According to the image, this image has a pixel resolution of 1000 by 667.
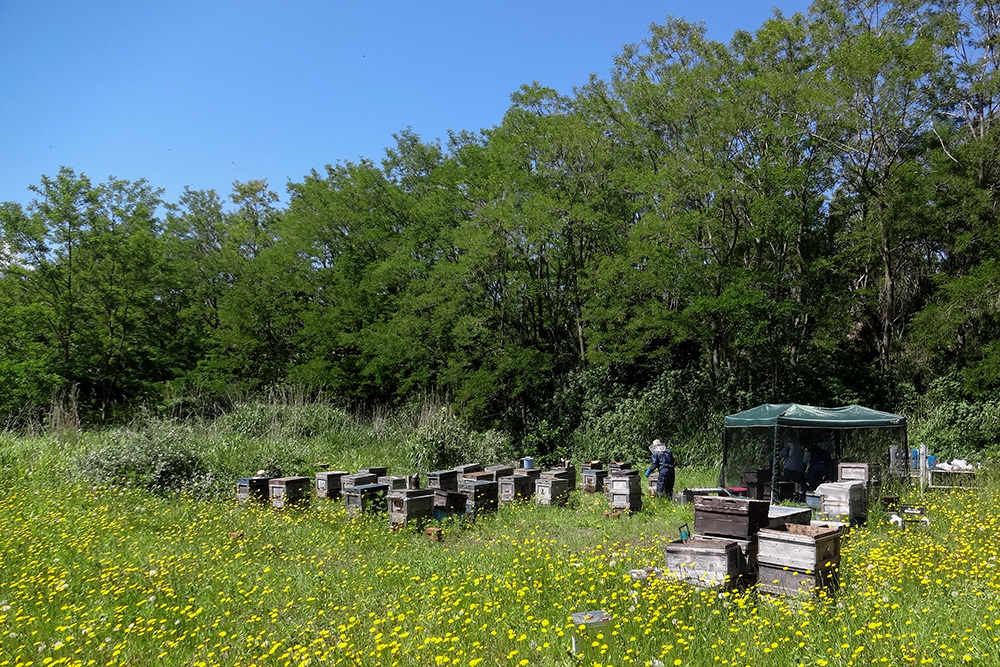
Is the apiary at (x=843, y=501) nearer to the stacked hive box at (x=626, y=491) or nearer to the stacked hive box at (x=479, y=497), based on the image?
the stacked hive box at (x=626, y=491)

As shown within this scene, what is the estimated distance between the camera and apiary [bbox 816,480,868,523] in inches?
407

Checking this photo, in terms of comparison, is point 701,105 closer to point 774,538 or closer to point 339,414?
point 339,414

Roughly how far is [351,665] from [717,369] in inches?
775

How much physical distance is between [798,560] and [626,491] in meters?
5.96

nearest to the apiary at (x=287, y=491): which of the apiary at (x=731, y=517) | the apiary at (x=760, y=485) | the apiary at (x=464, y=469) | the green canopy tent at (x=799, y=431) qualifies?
the apiary at (x=464, y=469)

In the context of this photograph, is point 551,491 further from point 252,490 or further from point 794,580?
point 794,580

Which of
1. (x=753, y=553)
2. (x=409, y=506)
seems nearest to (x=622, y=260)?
(x=409, y=506)

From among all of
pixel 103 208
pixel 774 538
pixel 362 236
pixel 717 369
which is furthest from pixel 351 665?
pixel 103 208

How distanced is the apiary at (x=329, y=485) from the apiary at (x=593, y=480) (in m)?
5.48

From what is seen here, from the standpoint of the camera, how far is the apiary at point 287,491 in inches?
484

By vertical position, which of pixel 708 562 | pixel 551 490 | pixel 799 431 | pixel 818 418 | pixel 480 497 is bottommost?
pixel 551 490

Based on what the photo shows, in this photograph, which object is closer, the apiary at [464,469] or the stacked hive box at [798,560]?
the stacked hive box at [798,560]

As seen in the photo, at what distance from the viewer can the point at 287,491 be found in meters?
12.3

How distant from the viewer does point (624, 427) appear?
71.2 feet
